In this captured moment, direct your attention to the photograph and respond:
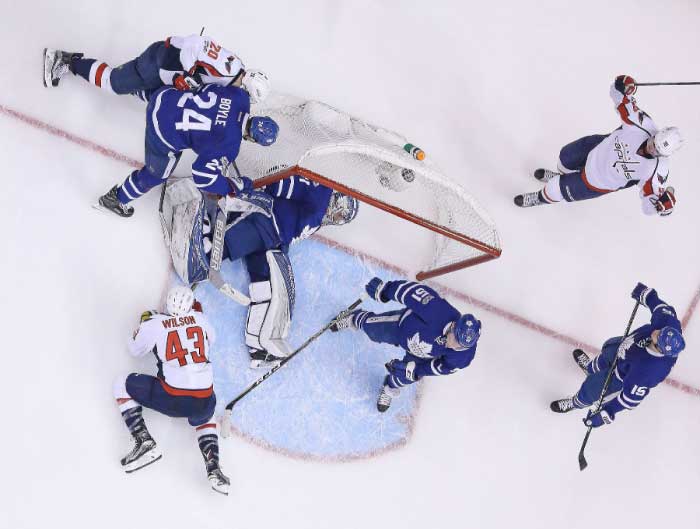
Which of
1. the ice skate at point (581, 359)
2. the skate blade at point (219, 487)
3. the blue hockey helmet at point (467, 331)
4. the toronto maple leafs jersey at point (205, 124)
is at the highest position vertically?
the toronto maple leafs jersey at point (205, 124)

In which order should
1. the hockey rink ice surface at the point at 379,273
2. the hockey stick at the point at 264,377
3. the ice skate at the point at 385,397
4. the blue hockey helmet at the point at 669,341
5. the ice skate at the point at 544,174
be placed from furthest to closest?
the ice skate at the point at 544,174 < the ice skate at the point at 385,397 < the hockey stick at the point at 264,377 < the hockey rink ice surface at the point at 379,273 < the blue hockey helmet at the point at 669,341

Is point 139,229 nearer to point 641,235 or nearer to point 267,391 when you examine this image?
point 267,391

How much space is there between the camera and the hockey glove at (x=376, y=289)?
4.94 metres

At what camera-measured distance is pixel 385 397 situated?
5.24 meters

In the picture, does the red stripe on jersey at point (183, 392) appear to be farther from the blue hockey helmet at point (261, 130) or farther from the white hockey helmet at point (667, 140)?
the white hockey helmet at point (667, 140)

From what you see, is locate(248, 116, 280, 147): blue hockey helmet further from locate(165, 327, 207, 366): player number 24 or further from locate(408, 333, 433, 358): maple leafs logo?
locate(408, 333, 433, 358): maple leafs logo

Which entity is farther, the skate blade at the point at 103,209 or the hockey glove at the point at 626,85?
the skate blade at the point at 103,209

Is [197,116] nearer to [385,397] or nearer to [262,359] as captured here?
[262,359]

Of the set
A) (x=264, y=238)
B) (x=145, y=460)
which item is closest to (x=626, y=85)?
(x=264, y=238)

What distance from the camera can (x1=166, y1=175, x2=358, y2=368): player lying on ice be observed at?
16.1 feet

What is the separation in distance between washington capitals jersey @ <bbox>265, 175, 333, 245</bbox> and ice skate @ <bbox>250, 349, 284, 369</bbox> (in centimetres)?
69

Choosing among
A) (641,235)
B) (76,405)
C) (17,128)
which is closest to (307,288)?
(76,405)

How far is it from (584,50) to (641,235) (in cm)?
144

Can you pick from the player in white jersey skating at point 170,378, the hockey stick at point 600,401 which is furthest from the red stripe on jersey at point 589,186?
the player in white jersey skating at point 170,378
